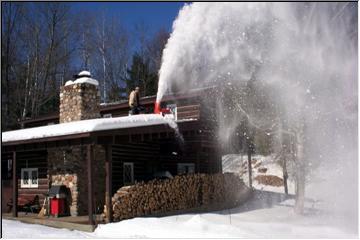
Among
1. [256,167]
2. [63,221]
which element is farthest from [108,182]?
[256,167]

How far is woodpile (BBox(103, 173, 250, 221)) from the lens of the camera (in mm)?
14703

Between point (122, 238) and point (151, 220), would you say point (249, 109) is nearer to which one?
point (151, 220)

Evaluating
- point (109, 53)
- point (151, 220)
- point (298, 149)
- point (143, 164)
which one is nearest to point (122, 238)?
point (151, 220)

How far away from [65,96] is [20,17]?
21.3 m

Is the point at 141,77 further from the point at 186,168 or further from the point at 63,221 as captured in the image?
the point at 63,221

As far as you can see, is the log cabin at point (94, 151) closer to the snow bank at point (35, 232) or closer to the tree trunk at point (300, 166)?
the snow bank at point (35, 232)

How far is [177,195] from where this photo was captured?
16656 mm

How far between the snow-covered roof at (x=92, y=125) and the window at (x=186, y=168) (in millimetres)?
3808

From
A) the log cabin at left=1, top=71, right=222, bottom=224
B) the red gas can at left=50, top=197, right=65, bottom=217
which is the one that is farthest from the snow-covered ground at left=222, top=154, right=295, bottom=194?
the red gas can at left=50, top=197, right=65, bottom=217

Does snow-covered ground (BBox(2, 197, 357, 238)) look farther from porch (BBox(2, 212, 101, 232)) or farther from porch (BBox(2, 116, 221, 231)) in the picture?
porch (BBox(2, 116, 221, 231))

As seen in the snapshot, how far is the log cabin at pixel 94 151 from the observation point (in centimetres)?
1446

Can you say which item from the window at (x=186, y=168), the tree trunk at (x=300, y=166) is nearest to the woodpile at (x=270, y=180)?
the window at (x=186, y=168)

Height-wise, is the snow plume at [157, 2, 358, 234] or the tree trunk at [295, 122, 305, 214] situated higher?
the snow plume at [157, 2, 358, 234]

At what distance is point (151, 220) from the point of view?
14.1 meters
